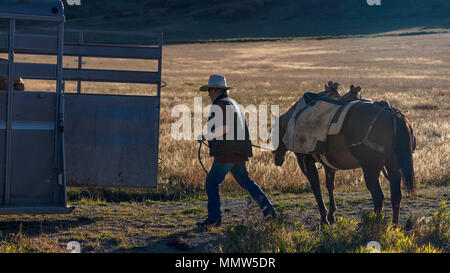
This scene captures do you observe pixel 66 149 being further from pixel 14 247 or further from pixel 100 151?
pixel 14 247

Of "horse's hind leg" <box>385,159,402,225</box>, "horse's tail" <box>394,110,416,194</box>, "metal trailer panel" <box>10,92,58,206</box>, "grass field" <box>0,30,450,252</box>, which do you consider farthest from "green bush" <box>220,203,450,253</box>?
"metal trailer panel" <box>10,92,58,206</box>

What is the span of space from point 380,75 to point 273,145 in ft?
117

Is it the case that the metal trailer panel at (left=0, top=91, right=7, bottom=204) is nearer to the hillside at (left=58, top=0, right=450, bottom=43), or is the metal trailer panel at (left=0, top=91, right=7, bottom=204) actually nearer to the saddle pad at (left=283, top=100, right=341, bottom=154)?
the saddle pad at (left=283, top=100, right=341, bottom=154)

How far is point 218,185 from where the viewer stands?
24.5 feet

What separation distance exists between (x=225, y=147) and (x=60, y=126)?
1.93m

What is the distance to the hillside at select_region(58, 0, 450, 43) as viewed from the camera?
Answer: 3952 inches

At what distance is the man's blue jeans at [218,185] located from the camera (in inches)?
291

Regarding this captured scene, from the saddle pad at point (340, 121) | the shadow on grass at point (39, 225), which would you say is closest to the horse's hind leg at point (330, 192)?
the saddle pad at point (340, 121)

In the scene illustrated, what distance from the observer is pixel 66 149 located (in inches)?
336

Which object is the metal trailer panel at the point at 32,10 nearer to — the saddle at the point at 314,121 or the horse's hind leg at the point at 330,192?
the saddle at the point at 314,121

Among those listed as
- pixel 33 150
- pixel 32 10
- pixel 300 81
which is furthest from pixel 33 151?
pixel 300 81

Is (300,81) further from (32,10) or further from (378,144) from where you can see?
(32,10)

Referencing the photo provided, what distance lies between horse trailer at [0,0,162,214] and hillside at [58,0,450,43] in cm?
8454

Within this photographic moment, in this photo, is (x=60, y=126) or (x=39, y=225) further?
(x=39, y=225)
